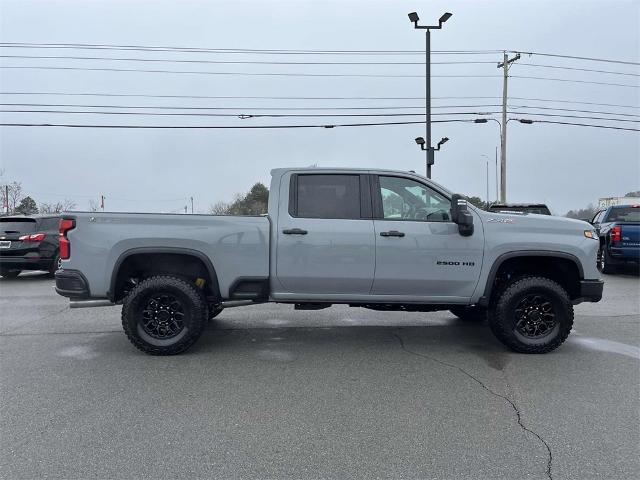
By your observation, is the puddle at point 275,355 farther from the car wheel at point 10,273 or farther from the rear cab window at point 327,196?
the car wheel at point 10,273

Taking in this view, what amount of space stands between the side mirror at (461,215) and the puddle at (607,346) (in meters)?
2.20

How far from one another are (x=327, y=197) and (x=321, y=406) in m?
2.44

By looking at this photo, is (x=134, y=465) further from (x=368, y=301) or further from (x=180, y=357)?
→ (x=368, y=301)

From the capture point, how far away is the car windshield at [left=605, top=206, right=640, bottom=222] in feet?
42.3

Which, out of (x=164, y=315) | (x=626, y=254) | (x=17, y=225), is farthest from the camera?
(x=17, y=225)

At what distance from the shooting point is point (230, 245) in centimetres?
533

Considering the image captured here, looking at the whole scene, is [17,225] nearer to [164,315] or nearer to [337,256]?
[164,315]

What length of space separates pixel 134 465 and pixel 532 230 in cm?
455

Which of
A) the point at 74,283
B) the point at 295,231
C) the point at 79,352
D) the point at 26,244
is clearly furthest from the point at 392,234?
the point at 26,244

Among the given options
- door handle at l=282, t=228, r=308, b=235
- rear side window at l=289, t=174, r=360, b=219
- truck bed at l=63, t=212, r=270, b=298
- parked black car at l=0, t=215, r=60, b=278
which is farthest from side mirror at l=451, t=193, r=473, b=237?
parked black car at l=0, t=215, r=60, b=278

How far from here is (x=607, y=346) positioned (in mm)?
5852

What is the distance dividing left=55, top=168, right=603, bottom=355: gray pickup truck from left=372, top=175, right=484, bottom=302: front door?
1 cm

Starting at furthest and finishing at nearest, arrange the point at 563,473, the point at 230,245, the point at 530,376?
the point at 230,245 → the point at 530,376 → the point at 563,473

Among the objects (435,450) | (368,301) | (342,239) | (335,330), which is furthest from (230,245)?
(435,450)
